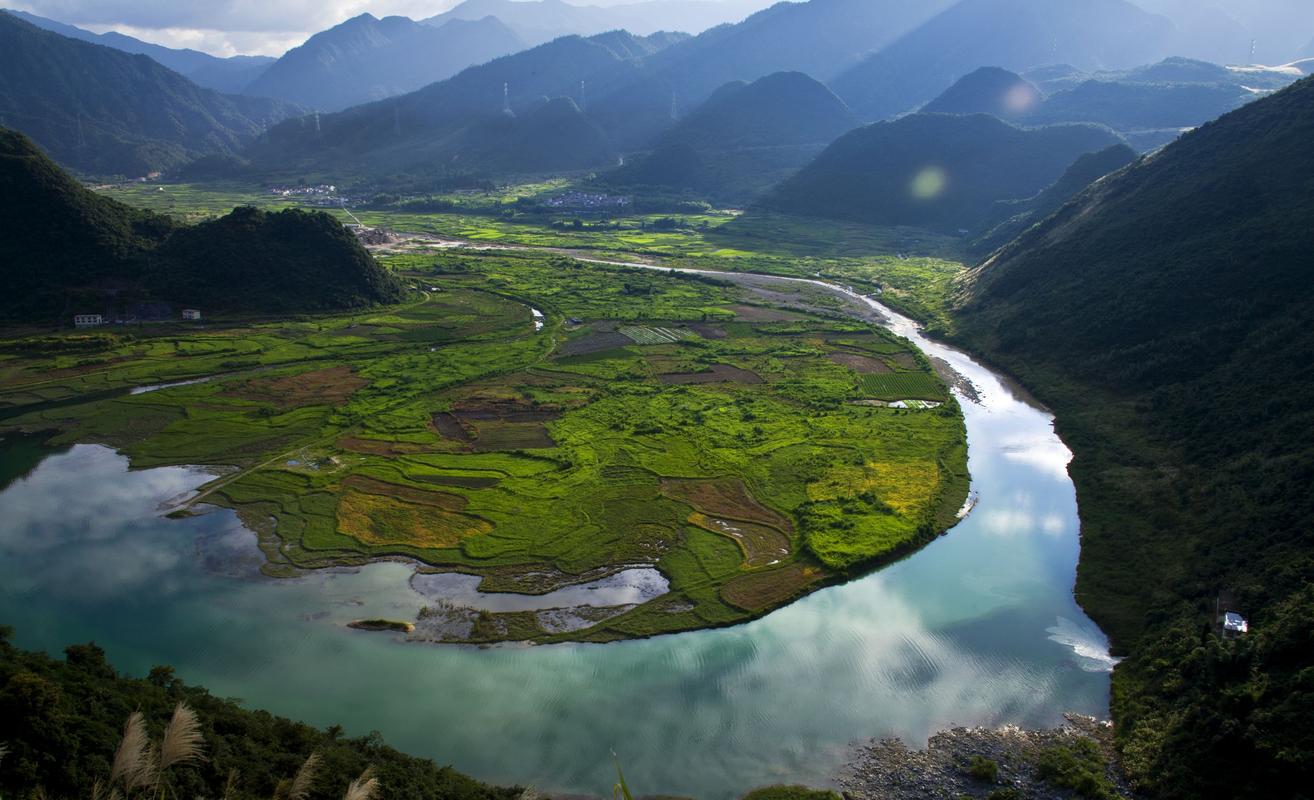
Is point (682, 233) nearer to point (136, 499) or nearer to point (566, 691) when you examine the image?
point (136, 499)

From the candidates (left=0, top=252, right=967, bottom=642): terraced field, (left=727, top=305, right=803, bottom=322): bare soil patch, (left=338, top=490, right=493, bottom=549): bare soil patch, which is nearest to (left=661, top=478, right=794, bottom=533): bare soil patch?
(left=0, top=252, right=967, bottom=642): terraced field

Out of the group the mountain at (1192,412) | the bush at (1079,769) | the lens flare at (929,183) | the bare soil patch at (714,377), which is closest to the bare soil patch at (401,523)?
the bush at (1079,769)

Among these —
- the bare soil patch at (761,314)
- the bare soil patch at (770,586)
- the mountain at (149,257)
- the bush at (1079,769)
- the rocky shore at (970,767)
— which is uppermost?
the mountain at (149,257)

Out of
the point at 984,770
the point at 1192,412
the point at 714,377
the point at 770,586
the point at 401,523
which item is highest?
the point at 1192,412

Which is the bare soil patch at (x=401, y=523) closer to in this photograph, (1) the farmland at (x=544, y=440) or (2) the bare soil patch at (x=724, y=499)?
(1) the farmland at (x=544, y=440)

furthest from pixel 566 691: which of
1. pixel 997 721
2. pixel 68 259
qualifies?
pixel 68 259

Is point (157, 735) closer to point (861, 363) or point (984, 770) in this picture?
point (984, 770)

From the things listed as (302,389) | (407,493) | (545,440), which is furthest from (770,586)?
(302,389)
